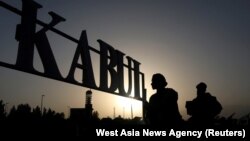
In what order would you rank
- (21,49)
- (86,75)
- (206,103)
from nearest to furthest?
(21,49) < (206,103) < (86,75)

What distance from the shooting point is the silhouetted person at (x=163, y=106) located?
4.97m

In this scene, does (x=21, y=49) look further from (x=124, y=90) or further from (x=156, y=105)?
(x=124, y=90)

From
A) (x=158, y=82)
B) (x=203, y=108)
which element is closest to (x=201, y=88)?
(x=203, y=108)

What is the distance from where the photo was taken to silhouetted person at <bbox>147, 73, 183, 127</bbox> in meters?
4.97

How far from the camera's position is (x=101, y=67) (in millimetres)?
8492

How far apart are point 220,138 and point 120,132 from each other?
1626 millimetres

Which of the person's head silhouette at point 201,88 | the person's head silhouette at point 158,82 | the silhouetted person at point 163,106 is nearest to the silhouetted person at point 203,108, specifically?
the person's head silhouette at point 201,88

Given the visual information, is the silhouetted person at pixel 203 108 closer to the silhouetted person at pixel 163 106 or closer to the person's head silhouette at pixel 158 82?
the silhouetted person at pixel 163 106

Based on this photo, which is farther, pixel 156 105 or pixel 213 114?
pixel 213 114

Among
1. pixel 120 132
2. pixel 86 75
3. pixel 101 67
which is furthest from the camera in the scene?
pixel 101 67

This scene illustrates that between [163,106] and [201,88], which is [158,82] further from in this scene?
[201,88]

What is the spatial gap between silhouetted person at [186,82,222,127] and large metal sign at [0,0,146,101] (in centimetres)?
266

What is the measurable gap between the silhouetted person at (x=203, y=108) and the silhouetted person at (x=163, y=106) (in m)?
1.50

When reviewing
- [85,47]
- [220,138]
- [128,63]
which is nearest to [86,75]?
[85,47]
